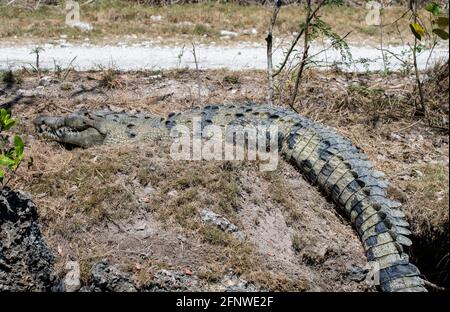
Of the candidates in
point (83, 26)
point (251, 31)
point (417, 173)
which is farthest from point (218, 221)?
point (83, 26)

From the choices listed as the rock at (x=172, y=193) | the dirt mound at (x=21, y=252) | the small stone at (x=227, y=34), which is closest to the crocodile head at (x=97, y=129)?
the rock at (x=172, y=193)

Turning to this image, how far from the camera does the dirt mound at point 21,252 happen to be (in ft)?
13.5

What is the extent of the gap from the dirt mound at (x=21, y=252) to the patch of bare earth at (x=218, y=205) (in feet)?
0.47

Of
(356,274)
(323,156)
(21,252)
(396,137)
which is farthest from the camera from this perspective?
(396,137)

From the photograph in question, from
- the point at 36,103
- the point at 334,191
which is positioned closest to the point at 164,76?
the point at 36,103

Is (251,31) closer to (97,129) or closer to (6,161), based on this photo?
(97,129)

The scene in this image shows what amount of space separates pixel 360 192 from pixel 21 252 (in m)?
2.78

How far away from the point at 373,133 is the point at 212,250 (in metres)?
3.08

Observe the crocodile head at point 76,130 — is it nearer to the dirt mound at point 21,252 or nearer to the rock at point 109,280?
the dirt mound at point 21,252

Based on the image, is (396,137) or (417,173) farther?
(396,137)

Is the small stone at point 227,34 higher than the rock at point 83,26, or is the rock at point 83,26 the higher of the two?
the rock at point 83,26

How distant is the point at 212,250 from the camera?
4375 millimetres

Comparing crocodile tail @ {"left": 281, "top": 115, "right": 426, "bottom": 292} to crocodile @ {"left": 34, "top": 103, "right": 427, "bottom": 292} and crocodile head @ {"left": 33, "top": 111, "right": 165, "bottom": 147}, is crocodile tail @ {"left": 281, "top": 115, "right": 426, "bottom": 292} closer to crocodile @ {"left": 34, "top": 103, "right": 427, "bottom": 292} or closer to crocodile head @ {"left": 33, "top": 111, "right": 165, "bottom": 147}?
crocodile @ {"left": 34, "top": 103, "right": 427, "bottom": 292}

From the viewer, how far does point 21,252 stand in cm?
418
